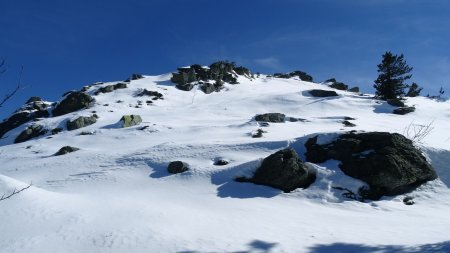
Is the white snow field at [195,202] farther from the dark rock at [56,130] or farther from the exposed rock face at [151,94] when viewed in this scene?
the exposed rock face at [151,94]

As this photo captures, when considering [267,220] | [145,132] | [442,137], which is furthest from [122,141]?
[442,137]

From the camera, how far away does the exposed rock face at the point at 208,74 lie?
6447 centimetres

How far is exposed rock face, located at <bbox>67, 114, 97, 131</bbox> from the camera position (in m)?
41.5

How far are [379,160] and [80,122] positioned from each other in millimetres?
31880

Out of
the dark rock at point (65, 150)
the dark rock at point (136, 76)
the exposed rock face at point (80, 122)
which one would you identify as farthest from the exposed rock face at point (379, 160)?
the dark rock at point (136, 76)

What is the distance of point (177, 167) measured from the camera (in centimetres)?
2284

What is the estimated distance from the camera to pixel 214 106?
50250 millimetres

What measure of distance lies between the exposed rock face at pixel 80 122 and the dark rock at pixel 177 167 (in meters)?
22.2

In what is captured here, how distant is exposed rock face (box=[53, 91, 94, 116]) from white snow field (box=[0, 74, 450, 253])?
14192 mm

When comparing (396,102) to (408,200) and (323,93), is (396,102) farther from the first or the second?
(408,200)

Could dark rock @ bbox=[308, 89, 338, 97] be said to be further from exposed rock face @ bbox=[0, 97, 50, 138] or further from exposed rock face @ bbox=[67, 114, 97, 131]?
exposed rock face @ bbox=[0, 97, 50, 138]

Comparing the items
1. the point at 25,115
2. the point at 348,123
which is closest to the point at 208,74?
the point at 25,115

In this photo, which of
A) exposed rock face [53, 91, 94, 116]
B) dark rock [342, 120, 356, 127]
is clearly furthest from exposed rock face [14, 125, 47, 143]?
dark rock [342, 120, 356, 127]

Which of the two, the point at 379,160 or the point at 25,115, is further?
the point at 25,115
